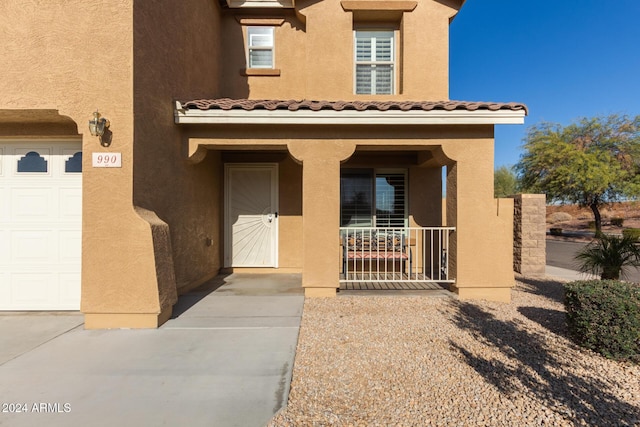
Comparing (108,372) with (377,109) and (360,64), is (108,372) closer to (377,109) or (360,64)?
(377,109)

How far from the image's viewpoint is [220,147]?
5.73m

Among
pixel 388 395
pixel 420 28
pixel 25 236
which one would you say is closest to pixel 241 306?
pixel 388 395

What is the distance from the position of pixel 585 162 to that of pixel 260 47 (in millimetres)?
22761

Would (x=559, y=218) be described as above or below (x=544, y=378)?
above

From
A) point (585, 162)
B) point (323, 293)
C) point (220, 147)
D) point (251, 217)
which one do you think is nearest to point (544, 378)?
point (323, 293)

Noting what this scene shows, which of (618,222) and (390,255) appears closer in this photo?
(390,255)

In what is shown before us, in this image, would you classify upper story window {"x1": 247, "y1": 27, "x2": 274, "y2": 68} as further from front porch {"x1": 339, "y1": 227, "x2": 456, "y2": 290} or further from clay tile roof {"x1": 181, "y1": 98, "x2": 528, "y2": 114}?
front porch {"x1": 339, "y1": 227, "x2": 456, "y2": 290}

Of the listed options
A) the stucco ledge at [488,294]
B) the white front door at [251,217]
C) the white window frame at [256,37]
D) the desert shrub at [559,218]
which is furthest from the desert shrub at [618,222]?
the white window frame at [256,37]

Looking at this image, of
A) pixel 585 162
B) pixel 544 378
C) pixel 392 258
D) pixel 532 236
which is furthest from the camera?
pixel 585 162

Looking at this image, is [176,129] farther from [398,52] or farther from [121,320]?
[398,52]

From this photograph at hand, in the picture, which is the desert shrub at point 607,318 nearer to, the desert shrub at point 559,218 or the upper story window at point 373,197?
the upper story window at point 373,197

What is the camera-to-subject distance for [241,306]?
16.8 ft

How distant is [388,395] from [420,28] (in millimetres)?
8147

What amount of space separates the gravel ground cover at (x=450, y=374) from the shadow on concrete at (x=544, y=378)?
10 millimetres
